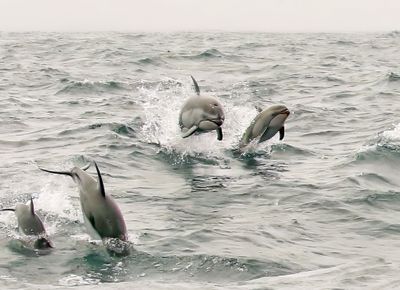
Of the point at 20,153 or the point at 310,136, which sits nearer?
the point at 20,153

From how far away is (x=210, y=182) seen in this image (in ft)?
39.7

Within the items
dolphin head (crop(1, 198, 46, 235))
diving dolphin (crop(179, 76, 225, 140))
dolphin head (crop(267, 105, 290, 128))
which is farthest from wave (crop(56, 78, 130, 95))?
dolphin head (crop(1, 198, 46, 235))

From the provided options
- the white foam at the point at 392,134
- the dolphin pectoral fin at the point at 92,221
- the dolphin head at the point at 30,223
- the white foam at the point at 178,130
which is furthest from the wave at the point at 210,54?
the dolphin pectoral fin at the point at 92,221

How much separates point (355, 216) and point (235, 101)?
1140 centimetres

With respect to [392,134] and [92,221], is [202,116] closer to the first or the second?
[392,134]

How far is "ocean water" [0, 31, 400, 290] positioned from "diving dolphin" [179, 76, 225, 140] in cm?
65

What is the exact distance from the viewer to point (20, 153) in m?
14.3

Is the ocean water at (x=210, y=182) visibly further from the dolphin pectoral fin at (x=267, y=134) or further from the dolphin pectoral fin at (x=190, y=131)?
the dolphin pectoral fin at (x=190, y=131)

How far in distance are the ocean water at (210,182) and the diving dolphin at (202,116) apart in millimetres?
649

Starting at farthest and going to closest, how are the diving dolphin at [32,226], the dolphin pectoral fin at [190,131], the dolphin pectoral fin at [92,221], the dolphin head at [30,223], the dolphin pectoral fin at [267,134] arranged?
the dolphin pectoral fin at [267,134] → the dolphin pectoral fin at [190,131] → the dolphin head at [30,223] → the diving dolphin at [32,226] → the dolphin pectoral fin at [92,221]

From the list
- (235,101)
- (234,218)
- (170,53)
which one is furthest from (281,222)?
(170,53)

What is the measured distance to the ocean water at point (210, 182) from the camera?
7.95 m
